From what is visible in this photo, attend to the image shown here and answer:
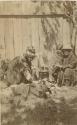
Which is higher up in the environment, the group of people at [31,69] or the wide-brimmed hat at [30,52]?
the wide-brimmed hat at [30,52]

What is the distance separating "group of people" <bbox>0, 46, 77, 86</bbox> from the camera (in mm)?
1281

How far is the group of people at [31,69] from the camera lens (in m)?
1.28

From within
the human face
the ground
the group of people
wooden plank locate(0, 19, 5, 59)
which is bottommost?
the ground

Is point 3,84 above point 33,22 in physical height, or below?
below

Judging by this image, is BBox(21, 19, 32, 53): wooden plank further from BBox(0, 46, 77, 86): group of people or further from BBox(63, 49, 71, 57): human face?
BBox(63, 49, 71, 57): human face

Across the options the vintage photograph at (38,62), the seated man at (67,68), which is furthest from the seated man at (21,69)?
the seated man at (67,68)

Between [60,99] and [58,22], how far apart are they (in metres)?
0.41

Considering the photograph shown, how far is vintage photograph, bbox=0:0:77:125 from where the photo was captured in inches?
49.2

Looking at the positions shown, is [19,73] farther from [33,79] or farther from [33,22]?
[33,22]

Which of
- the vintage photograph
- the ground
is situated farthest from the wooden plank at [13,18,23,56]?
the ground

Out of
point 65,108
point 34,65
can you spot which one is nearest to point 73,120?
point 65,108

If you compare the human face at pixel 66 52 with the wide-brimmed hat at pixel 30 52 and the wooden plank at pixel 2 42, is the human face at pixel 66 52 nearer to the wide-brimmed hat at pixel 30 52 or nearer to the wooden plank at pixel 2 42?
the wide-brimmed hat at pixel 30 52

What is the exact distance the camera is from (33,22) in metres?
1.26

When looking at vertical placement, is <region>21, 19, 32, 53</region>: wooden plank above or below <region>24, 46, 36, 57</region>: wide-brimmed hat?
above
